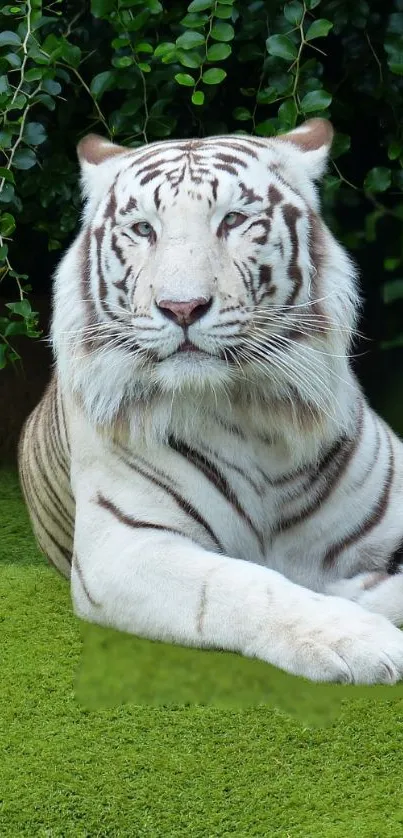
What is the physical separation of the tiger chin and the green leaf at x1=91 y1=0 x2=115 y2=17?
1086 millimetres

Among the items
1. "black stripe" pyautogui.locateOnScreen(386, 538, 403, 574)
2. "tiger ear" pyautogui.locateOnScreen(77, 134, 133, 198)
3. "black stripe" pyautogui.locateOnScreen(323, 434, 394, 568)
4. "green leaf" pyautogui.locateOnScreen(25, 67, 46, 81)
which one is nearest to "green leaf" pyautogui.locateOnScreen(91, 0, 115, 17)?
"green leaf" pyautogui.locateOnScreen(25, 67, 46, 81)

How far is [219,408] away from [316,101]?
58.5 inches

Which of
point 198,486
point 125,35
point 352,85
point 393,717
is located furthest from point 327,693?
point 352,85

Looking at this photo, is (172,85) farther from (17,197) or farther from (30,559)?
(30,559)

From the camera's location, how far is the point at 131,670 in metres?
2.33

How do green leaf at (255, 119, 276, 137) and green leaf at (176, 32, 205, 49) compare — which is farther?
green leaf at (255, 119, 276, 137)

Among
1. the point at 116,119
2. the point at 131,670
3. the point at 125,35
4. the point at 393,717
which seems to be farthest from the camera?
the point at 116,119

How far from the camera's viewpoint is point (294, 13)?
12.0 ft

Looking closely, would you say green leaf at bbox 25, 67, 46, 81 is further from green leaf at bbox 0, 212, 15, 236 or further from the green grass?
the green grass

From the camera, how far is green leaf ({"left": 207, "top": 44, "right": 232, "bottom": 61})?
3566 millimetres

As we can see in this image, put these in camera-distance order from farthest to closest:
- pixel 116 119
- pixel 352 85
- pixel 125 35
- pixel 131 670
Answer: pixel 352 85 < pixel 116 119 < pixel 125 35 < pixel 131 670

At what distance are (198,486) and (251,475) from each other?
0.42ft

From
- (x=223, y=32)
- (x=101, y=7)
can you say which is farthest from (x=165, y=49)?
(x=101, y=7)

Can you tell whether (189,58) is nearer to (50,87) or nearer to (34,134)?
(50,87)
